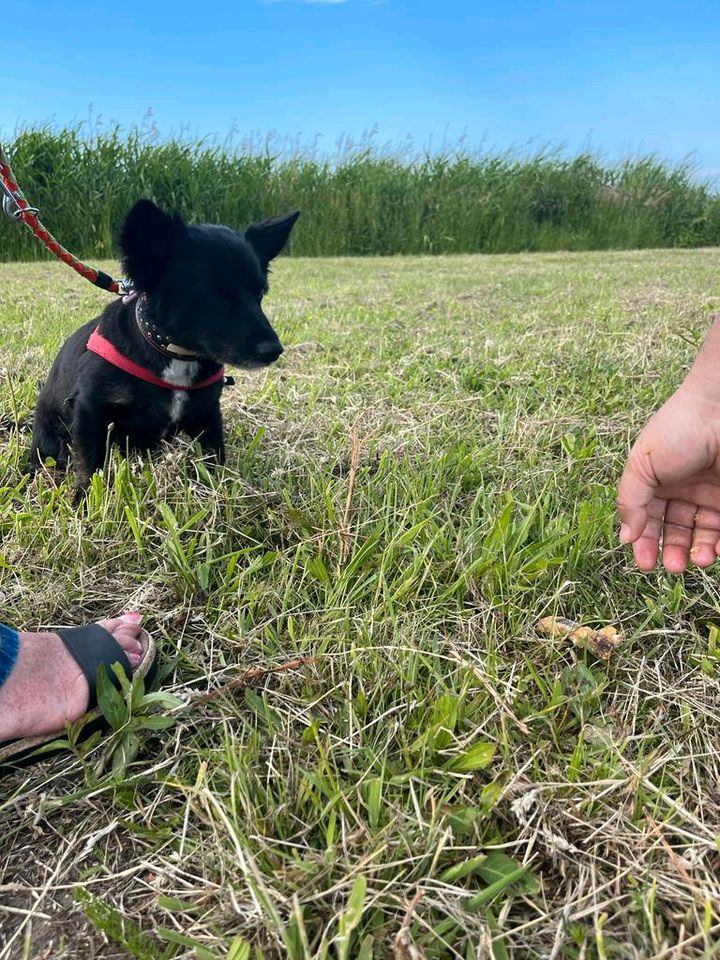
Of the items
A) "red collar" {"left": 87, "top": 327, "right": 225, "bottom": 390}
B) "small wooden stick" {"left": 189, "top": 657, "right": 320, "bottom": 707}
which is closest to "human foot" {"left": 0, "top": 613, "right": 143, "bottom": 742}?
"small wooden stick" {"left": 189, "top": 657, "right": 320, "bottom": 707}

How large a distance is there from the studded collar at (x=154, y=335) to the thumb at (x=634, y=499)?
1.34 metres

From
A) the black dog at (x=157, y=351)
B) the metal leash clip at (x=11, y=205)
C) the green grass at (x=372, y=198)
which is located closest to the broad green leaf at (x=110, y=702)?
the black dog at (x=157, y=351)

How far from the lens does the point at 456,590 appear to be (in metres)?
1.51

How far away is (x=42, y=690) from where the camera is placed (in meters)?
1.19

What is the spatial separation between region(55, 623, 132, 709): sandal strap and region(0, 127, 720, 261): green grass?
38.2 feet

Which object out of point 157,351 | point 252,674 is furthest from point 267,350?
point 252,674

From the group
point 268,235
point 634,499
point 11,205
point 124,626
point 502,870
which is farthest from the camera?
point 268,235

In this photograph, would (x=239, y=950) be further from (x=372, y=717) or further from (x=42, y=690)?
(x=42, y=690)

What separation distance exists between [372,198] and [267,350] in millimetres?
12737

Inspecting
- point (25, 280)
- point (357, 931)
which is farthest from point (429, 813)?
point (25, 280)

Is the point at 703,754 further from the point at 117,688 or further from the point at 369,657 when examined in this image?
the point at 117,688

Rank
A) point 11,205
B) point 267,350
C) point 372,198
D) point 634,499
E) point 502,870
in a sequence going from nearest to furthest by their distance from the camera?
point 502,870 → point 634,499 → point 11,205 → point 267,350 → point 372,198

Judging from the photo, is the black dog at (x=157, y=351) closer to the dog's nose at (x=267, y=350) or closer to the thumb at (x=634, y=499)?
the dog's nose at (x=267, y=350)

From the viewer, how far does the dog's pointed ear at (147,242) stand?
2008mm
